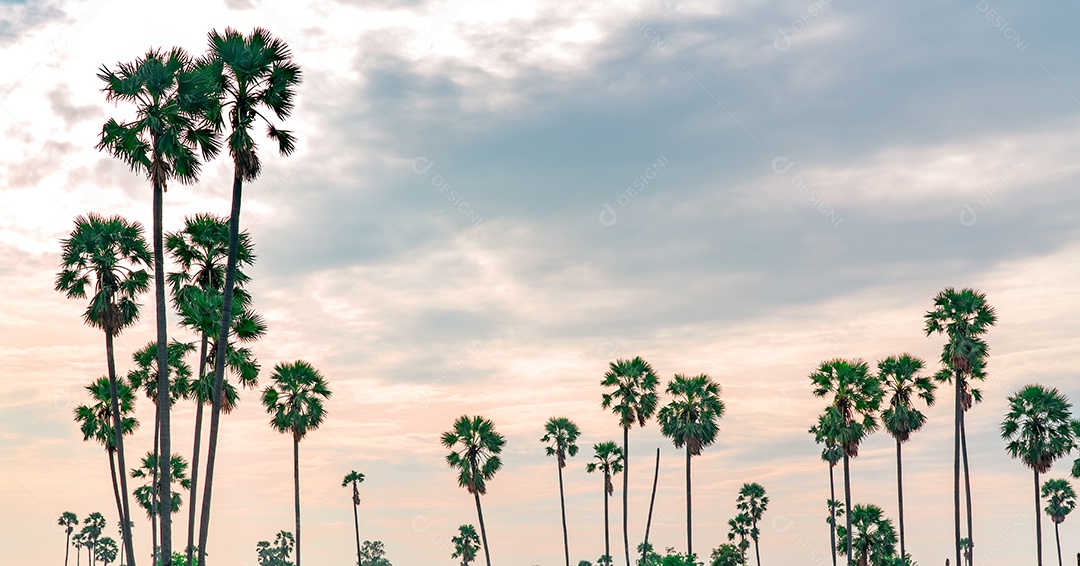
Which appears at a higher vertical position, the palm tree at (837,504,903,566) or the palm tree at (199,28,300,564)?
the palm tree at (199,28,300,564)

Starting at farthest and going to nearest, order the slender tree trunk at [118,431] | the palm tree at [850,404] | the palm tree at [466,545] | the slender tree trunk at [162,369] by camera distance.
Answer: the palm tree at [466,545]
the palm tree at [850,404]
the slender tree trunk at [118,431]
the slender tree trunk at [162,369]

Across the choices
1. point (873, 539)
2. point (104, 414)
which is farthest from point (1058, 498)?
point (104, 414)

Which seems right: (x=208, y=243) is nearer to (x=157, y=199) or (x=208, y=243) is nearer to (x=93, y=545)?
(x=157, y=199)

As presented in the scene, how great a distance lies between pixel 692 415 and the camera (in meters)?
77.7

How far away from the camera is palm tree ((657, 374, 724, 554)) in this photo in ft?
253

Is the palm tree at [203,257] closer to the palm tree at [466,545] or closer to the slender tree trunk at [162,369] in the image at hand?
the slender tree trunk at [162,369]

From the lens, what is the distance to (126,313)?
4481 centimetres

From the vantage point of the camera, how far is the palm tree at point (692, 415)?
253 feet

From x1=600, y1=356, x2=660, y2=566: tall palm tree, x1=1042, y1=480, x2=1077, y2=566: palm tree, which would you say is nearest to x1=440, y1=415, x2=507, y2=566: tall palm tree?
x1=600, y1=356, x2=660, y2=566: tall palm tree

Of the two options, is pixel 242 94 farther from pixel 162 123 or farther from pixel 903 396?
pixel 903 396

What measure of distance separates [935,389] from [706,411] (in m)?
18.0

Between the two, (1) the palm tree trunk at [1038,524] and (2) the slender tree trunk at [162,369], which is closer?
(2) the slender tree trunk at [162,369]

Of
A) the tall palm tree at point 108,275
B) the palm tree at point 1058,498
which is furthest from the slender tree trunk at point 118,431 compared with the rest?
the palm tree at point 1058,498

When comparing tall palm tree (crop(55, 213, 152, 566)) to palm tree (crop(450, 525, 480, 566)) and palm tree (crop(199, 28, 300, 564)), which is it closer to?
palm tree (crop(199, 28, 300, 564))
